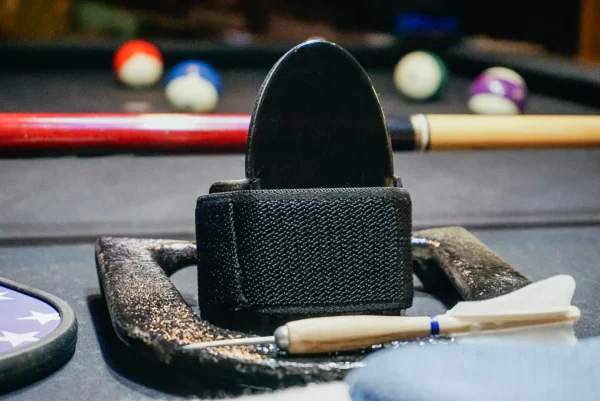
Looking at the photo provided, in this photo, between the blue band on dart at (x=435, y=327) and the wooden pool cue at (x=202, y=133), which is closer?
the blue band on dart at (x=435, y=327)

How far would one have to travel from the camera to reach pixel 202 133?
1.17 meters

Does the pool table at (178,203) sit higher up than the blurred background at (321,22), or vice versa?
the blurred background at (321,22)

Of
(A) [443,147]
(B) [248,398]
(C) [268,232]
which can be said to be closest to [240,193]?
(C) [268,232]

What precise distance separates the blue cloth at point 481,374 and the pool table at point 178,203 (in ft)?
0.52

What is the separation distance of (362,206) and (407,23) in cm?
262

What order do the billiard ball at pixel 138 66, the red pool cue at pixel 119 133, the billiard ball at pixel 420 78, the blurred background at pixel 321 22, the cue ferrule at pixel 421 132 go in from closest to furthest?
1. the red pool cue at pixel 119 133
2. the cue ferrule at pixel 421 132
3. the billiard ball at pixel 420 78
4. the billiard ball at pixel 138 66
5. the blurred background at pixel 321 22

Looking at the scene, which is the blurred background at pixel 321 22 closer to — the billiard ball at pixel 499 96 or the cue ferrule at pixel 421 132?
the billiard ball at pixel 499 96

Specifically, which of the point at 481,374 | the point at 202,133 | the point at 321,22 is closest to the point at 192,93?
the point at 202,133

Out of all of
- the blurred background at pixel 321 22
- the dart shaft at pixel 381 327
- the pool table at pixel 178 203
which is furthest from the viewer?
the blurred background at pixel 321 22

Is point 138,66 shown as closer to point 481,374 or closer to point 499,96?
point 499,96

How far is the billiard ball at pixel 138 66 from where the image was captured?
103 inches

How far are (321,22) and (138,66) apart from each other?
523 centimetres

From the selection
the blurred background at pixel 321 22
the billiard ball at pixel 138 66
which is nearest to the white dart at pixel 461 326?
the billiard ball at pixel 138 66

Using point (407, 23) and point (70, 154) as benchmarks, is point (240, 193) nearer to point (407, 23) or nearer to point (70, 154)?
point (70, 154)
